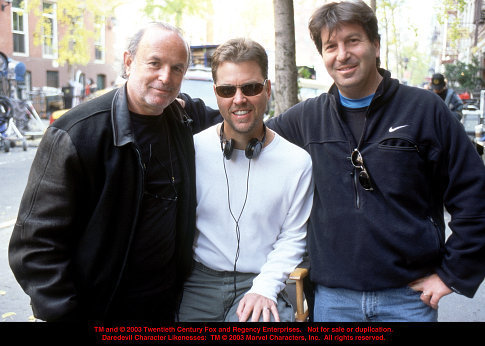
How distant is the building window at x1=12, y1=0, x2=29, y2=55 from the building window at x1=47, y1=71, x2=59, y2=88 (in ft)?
9.91

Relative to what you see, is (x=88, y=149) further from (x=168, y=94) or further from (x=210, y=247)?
(x=210, y=247)

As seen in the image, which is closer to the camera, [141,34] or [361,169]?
[361,169]

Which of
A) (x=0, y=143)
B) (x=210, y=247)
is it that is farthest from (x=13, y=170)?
(x=210, y=247)

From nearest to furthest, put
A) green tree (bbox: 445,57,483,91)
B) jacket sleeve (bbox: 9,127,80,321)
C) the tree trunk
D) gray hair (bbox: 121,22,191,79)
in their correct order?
jacket sleeve (bbox: 9,127,80,321) < gray hair (bbox: 121,22,191,79) < the tree trunk < green tree (bbox: 445,57,483,91)

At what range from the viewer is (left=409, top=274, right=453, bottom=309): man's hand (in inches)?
99.9

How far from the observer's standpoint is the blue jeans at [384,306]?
2.60 meters

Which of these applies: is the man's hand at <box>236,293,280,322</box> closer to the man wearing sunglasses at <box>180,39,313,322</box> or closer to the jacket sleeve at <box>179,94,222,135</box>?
the man wearing sunglasses at <box>180,39,313,322</box>

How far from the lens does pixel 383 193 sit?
251cm

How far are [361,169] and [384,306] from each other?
2.35 feet

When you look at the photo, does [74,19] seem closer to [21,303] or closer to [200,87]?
[200,87]

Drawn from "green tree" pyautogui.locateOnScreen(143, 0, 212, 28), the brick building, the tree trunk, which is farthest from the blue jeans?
the brick building

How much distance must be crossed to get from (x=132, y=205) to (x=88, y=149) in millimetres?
343

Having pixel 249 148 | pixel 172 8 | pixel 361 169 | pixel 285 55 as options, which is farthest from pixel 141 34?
pixel 172 8

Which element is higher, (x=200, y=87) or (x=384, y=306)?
(x=200, y=87)
